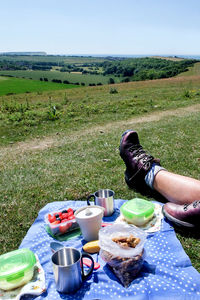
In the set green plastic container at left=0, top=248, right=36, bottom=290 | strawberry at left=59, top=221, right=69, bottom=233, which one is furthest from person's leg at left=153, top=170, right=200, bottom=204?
green plastic container at left=0, top=248, right=36, bottom=290

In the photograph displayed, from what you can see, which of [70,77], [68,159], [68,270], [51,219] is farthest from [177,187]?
[70,77]

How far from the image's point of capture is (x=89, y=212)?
2830 mm

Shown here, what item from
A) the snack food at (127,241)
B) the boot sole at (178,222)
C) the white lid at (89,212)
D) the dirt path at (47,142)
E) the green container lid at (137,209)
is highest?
the white lid at (89,212)

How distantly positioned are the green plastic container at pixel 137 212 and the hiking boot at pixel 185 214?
0.79 ft

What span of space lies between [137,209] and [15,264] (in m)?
1.58

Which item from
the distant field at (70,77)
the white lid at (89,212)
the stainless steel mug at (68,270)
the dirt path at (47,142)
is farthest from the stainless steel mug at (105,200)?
the distant field at (70,77)

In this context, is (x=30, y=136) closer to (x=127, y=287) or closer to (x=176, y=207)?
(x=176, y=207)

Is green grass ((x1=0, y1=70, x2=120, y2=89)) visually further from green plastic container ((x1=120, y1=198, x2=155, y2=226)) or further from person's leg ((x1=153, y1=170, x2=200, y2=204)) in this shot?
green plastic container ((x1=120, y1=198, x2=155, y2=226))

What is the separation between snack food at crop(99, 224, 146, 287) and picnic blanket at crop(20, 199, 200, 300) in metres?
0.08

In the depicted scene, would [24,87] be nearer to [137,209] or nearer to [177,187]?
[177,187]

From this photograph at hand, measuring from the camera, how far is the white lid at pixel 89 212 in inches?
109

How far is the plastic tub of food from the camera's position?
300 cm

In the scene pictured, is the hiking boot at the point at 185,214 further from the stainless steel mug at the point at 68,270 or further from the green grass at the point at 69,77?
the green grass at the point at 69,77

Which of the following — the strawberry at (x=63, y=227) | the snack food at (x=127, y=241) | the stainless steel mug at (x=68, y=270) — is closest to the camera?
the stainless steel mug at (x=68, y=270)
